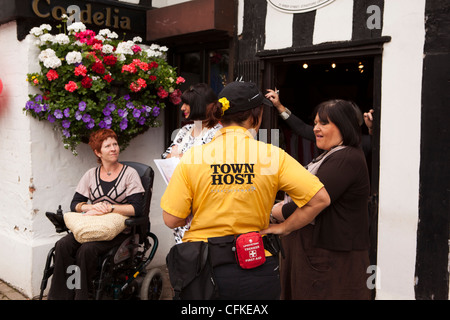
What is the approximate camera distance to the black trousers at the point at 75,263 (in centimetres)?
351

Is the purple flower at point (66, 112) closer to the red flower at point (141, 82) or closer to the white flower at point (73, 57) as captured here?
the white flower at point (73, 57)

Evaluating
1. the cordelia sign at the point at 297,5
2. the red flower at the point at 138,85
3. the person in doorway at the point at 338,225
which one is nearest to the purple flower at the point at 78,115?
the red flower at the point at 138,85

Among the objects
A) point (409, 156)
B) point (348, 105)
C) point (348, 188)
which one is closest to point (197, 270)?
point (348, 188)

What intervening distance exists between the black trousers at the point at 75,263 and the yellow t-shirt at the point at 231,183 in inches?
70.6

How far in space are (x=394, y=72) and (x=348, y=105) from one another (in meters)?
1.07

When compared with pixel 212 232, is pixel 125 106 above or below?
above

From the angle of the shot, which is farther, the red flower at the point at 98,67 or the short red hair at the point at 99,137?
the red flower at the point at 98,67

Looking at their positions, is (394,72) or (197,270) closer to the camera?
(197,270)

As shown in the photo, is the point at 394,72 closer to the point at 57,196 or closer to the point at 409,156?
the point at 409,156

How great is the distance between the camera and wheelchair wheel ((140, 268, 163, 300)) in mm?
4000

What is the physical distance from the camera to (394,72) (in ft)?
11.2

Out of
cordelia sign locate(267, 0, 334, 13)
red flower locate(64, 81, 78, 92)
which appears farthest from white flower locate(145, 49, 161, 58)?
cordelia sign locate(267, 0, 334, 13)

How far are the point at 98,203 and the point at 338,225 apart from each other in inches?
84.6

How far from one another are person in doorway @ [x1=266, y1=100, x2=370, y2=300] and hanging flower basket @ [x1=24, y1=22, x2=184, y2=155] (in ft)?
7.71
